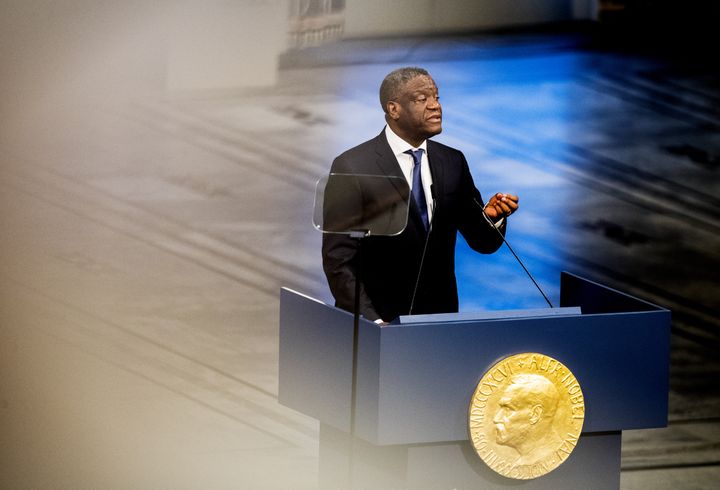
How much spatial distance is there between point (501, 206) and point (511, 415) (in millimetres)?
643

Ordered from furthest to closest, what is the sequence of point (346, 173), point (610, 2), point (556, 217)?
1. point (610, 2)
2. point (556, 217)
3. point (346, 173)

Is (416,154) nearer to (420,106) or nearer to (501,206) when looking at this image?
(420,106)

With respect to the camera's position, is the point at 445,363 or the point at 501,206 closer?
the point at 445,363

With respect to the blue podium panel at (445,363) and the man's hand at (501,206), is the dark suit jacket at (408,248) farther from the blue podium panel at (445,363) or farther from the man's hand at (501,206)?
the blue podium panel at (445,363)

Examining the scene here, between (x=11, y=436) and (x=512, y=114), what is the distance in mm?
5424

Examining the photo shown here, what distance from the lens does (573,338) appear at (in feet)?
13.0

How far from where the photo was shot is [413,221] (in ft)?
14.3

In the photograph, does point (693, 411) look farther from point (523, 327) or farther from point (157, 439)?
point (523, 327)

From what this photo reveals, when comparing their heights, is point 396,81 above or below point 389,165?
above

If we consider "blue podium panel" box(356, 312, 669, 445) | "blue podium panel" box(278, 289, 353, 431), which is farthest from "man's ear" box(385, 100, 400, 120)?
"blue podium panel" box(356, 312, 669, 445)

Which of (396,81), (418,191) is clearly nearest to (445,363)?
(418,191)

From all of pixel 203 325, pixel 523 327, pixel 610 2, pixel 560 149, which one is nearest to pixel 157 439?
pixel 203 325

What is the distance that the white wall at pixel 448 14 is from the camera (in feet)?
36.3

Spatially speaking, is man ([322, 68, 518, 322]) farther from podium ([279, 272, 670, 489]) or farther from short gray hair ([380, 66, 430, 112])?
podium ([279, 272, 670, 489])
